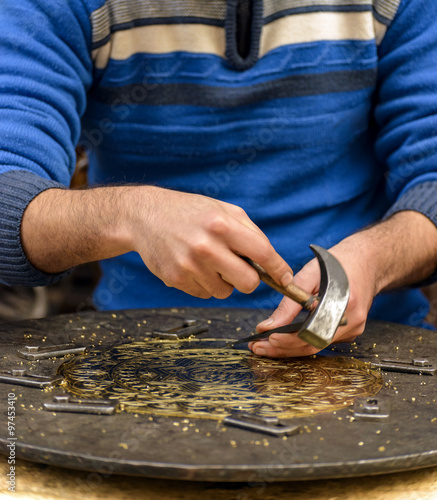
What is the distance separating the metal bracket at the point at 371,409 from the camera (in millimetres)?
736

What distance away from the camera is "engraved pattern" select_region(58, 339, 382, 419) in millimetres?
773

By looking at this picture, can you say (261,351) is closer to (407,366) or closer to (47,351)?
(407,366)

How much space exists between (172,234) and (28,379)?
26cm

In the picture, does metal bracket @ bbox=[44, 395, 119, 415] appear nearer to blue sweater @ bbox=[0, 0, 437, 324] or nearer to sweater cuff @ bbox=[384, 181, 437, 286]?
blue sweater @ bbox=[0, 0, 437, 324]

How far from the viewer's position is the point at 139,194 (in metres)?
0.95

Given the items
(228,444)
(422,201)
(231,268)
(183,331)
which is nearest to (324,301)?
(231,268)

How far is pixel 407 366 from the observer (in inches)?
36.7

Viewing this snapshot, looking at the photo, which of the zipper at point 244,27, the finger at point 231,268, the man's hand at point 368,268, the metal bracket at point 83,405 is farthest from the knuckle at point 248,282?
the zipper at point 244,27

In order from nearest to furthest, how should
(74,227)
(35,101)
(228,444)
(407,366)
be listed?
(228,444), (407,366), (74,227), (35,101)

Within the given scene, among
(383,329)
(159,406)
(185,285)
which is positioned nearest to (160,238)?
(185,285)

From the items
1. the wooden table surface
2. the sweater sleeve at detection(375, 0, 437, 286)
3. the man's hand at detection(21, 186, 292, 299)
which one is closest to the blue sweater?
Result: the sweater sleeve at detection(375, 0, 437, 286)

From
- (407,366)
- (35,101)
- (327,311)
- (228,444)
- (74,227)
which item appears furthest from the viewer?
(35,101)

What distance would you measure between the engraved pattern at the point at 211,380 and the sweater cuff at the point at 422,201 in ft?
1.36

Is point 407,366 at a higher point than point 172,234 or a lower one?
lower
